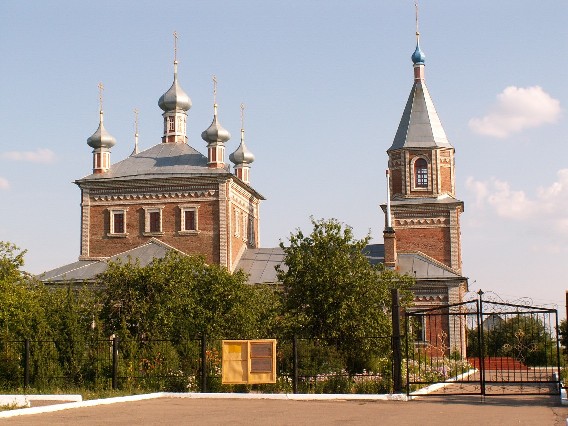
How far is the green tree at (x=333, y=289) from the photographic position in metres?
24.2

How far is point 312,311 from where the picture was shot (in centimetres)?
2484

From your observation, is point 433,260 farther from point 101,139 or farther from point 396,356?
point 396,356

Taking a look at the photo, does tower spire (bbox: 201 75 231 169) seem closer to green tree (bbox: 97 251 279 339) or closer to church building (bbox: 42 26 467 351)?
church building (bbox: 42 26 467 351)

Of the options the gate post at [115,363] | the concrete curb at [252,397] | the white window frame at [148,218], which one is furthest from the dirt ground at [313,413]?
the white window frame at [148,218]

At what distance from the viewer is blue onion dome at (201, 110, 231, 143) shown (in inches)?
1598

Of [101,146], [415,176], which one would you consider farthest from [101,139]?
[415,176]

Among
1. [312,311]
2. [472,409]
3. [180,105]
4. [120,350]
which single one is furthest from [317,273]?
[180,105]

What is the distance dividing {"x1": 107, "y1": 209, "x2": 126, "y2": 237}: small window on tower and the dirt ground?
81.5ft

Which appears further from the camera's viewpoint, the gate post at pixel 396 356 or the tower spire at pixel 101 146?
the tower spire at pixel 101 146

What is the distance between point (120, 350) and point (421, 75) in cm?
2720

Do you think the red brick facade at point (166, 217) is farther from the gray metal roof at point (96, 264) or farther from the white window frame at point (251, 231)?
the white window frame at point (251, 231)

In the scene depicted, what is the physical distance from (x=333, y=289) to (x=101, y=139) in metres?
20.6

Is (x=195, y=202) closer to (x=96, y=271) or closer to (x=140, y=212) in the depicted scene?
(x=140, y=212)

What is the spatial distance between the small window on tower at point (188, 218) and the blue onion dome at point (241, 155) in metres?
6.18
